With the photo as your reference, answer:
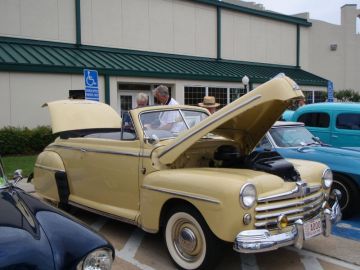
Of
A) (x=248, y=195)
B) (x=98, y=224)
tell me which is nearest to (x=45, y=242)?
(x=248, y=195)

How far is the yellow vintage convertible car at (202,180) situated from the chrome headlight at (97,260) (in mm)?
1498

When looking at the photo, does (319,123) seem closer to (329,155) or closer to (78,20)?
(329,155)

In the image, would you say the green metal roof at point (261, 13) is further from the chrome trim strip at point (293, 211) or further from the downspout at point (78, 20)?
the chrome trim strip at point (293, 211)

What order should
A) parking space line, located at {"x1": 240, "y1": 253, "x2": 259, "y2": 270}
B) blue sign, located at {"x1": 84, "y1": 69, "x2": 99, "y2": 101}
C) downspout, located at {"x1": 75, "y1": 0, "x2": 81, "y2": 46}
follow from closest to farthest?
parking space line, located at {"x1": 240, "y1": 253, "x2": 259, "y2": 270} → blue sign, located at {"x1": 84, "y1": 69, "x2": 99, "y2": 101} → downspout, located at {"x1": 75, "y1": 0, "x2": 81, "y2": 46}

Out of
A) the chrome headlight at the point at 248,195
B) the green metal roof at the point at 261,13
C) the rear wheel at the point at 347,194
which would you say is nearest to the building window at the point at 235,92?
the green metal roof at the point at 261,13

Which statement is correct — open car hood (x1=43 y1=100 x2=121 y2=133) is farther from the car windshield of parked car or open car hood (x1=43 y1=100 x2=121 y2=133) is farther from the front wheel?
the front wheel

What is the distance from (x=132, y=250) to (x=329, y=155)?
345 centimetres

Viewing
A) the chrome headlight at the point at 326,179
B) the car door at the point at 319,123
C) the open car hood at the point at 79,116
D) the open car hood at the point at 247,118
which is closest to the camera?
the open car hood at the point at 247,118

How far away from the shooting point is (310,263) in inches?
178

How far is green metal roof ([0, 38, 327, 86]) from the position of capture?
13617 millimetres

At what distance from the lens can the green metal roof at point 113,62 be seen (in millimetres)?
13617

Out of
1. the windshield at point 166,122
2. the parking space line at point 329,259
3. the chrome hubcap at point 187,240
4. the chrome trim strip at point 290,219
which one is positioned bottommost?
the parking space line at point 329,259

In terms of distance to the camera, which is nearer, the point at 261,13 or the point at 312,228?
the point at 312,228

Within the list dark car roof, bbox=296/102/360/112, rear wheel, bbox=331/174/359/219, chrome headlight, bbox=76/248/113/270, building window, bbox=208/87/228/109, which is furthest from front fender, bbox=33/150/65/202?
building window, bbox=208/87/228/109
